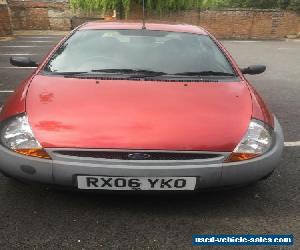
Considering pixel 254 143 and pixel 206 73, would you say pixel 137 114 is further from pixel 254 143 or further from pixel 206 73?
pixel 206 73

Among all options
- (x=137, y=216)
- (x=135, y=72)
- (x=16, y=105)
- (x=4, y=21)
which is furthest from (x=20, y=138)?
(x=4, y=21)

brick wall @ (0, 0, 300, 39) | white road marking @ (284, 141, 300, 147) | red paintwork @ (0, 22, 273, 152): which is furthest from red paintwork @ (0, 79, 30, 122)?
brick wall @ (0, 0, 300, 39)

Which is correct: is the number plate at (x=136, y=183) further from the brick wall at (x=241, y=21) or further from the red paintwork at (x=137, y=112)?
the brick wall at (x=241, y=21)

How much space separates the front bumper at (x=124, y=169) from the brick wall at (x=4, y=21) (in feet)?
Result: 56.1

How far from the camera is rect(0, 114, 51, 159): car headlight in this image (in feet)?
7.79

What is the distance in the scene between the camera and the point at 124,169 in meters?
2.29

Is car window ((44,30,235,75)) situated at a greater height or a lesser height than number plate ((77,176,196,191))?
greater

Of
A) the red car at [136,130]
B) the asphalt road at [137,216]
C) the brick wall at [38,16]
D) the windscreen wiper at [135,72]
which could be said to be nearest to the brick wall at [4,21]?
the brick wall at [38,16]

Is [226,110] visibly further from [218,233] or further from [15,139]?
[15,139]

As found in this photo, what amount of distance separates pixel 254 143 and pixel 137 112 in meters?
0.85

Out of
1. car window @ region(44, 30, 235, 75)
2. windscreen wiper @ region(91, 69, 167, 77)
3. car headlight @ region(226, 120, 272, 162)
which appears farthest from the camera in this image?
car window @ region(44, 30, 235, 75)

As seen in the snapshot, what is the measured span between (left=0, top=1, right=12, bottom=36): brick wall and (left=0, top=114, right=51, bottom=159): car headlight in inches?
662

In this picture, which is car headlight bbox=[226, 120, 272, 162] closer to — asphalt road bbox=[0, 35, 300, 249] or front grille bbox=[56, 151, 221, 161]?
front grille bbox=[56, 151, 221, 161]

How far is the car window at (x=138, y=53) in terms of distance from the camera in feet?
10.9
